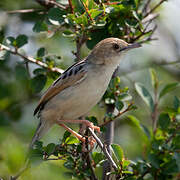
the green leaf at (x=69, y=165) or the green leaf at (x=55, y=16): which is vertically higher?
the green leaf at (x=55, y=16)

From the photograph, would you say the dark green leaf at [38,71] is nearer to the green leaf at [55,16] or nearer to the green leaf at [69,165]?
the green leaf at [55,16]

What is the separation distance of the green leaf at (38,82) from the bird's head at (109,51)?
69 cm

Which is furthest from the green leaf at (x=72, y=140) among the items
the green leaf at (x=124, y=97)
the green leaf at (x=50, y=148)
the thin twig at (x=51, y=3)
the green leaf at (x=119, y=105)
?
the thin twig at (x=51, y=3)

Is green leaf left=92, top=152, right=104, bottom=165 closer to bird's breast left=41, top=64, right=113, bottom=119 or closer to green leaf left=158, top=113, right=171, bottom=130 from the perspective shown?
bird's breast left=41, top=64, right=113, bottom=119

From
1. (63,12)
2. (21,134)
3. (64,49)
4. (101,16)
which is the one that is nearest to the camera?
(101,16)

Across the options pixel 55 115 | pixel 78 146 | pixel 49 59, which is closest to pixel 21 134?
pixel 55 115

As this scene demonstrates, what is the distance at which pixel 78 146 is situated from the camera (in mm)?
3596

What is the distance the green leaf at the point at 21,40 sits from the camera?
4.43m

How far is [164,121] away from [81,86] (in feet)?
3.36

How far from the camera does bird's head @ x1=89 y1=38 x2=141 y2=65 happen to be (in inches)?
171

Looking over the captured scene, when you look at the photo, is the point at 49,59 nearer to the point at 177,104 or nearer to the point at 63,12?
the point at 63,12

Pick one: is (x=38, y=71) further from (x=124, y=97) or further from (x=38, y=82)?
(x=124, y=97)

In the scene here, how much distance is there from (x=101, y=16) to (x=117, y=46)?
0.58 metres

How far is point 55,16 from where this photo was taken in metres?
4.27
